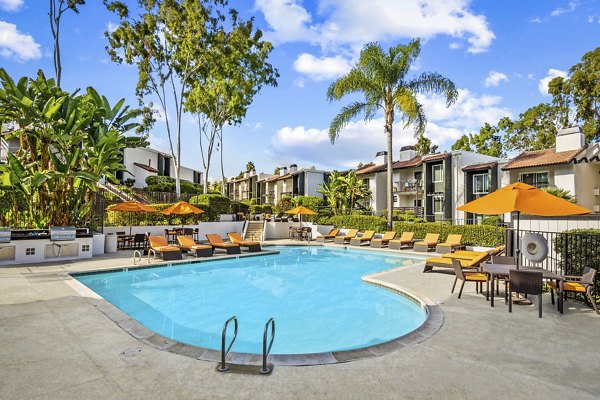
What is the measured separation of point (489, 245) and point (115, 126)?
21020 mm

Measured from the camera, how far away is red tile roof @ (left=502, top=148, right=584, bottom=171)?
2517 cm

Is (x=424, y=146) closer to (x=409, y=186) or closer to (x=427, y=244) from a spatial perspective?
→ (x=409, y=186)

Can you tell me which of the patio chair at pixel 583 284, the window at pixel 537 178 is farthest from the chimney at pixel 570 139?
the patio chair at pixel 583 284

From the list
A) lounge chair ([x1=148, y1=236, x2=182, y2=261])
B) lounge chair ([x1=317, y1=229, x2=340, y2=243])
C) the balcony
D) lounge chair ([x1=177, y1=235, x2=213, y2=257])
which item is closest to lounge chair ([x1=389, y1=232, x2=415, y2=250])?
lounge chair ([x1=317, y1=229, x2=340, y2=243])

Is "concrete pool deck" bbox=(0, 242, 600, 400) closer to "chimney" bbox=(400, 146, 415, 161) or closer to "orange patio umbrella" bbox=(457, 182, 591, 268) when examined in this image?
"orange patio umbrella" bbox=(457, 182, 591, 268)

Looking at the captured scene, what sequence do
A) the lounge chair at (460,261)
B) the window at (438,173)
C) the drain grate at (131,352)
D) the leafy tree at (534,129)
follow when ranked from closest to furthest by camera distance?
the drain grate at (131,352), the lounge chair at (460,261), the window at (438,173), the leafy tree at (534,129)

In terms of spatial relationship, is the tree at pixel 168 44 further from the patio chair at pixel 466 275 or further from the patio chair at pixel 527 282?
the patio chair at pixel 527 282

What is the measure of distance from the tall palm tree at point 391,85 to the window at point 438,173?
12.0 metres

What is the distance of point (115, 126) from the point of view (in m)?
16.8

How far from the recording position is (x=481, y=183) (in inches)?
1215

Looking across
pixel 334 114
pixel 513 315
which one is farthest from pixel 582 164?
pixel 513 315

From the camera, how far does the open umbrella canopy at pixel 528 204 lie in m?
7.18

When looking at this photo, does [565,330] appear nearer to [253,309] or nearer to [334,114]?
[253,309]

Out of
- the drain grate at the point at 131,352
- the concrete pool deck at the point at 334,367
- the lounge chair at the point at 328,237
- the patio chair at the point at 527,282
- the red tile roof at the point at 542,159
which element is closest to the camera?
the concrete pool deck at the point at 334,367
